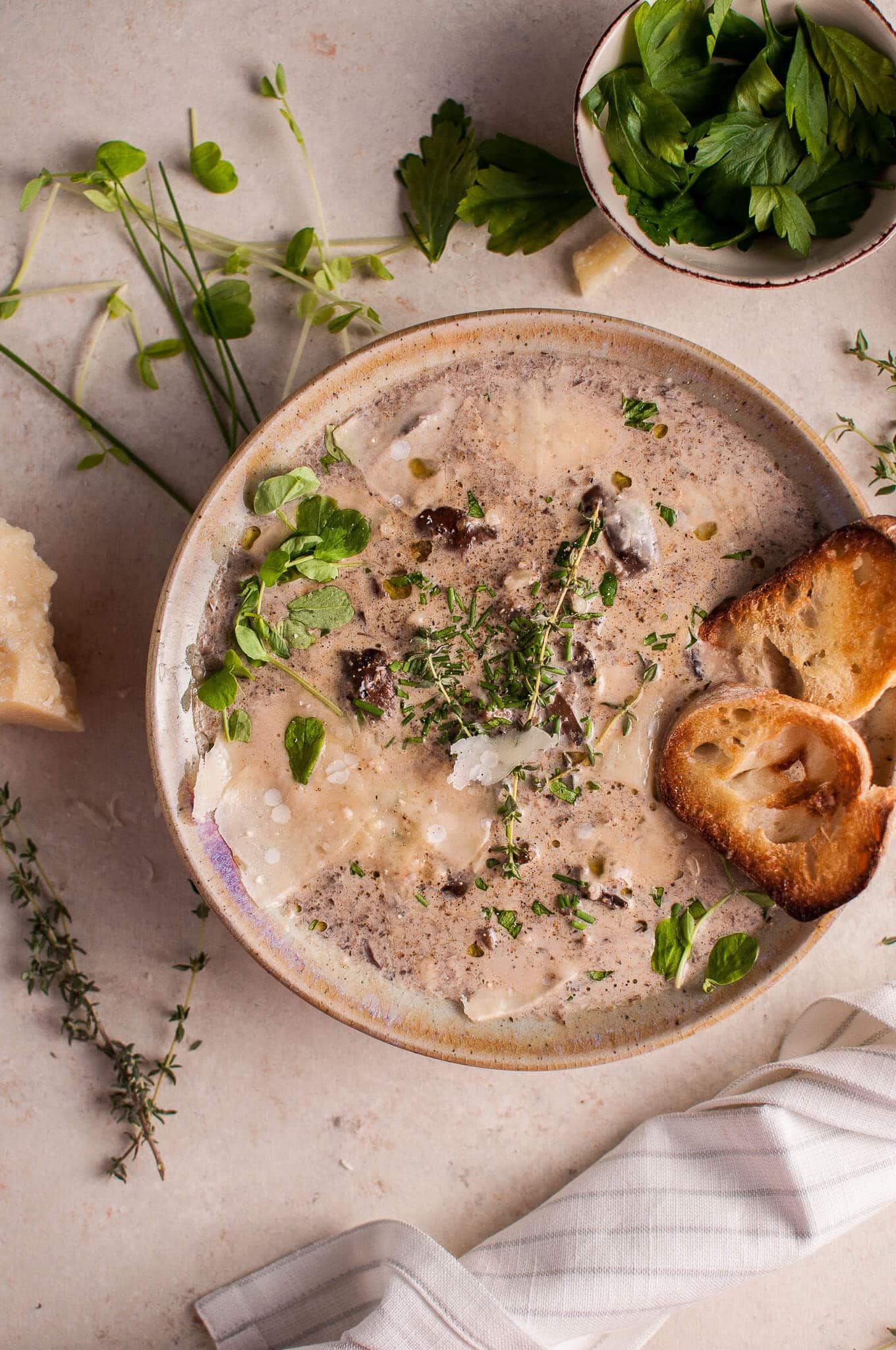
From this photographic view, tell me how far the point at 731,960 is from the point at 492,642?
817 millimetres

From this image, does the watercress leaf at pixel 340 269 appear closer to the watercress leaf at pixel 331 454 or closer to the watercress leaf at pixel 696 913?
the watercress leaf at pixel 331 454

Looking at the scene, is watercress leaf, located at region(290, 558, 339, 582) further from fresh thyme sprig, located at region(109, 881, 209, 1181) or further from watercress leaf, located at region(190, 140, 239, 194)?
watercress leaf, located at region(190, 140, 239, 194)

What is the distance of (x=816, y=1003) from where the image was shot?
219 centimetres

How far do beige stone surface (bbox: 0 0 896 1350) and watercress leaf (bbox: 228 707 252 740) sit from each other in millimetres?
368

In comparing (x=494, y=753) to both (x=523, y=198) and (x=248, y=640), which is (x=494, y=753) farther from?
(x=523, y=198)

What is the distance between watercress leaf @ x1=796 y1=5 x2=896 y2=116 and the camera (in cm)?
183

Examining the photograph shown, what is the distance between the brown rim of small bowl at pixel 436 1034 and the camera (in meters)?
1.85

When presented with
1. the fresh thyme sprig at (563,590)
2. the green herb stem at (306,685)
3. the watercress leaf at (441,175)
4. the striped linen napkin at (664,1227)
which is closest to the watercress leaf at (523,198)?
the watercress leaf at (441,175)

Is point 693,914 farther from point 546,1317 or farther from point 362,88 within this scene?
point 362,88

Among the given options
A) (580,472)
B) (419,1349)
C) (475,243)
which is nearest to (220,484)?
(580,472)

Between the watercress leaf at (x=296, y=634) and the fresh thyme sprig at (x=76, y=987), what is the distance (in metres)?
0.69

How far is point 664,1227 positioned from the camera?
6.75 ft

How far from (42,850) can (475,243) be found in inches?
66.2

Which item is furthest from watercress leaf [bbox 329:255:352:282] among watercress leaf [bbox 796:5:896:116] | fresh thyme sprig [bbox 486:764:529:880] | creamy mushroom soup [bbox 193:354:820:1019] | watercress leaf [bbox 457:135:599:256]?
fresh thyme sprig [bbox 486:764:529:880]
